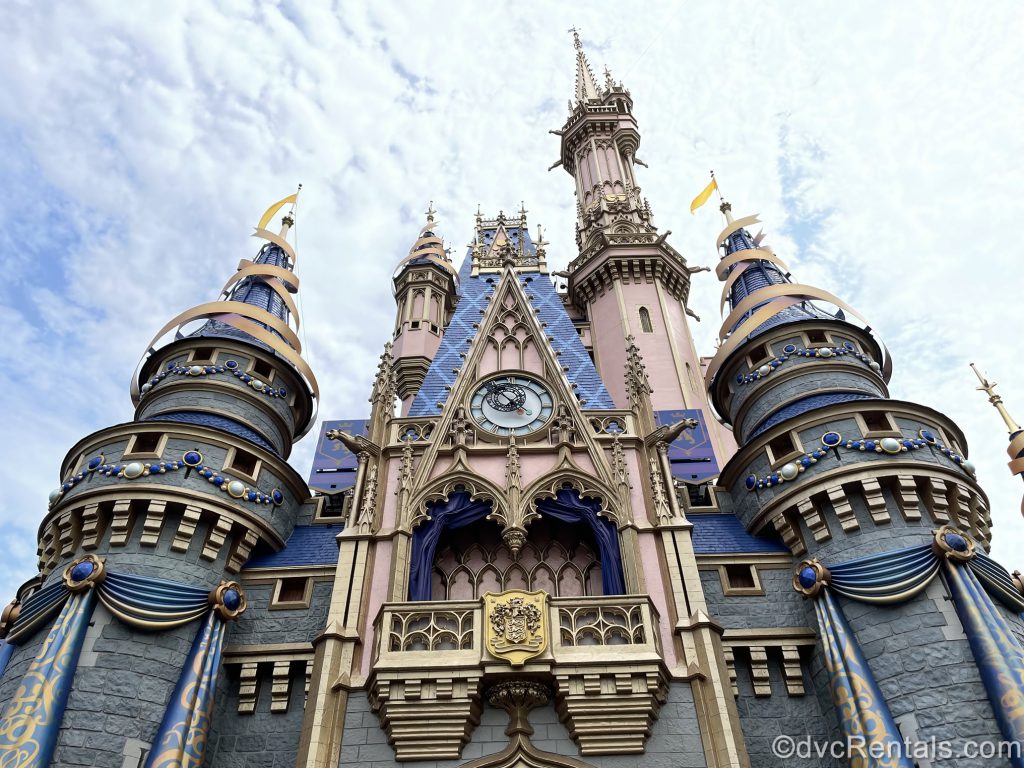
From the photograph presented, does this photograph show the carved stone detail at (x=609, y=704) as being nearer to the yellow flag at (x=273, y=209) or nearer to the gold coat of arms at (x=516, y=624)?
the gold coat of arms at (x=516, y=624)

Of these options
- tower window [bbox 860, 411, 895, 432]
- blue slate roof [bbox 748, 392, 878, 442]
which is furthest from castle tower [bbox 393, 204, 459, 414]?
tower window [bbox 860, 411, 895, 432]

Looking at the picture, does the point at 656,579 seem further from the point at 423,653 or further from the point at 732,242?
the point at 732,242

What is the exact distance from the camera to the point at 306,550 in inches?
779

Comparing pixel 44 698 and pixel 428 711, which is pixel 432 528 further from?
pixel 44 698

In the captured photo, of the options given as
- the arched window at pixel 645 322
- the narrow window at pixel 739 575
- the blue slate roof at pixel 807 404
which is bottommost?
the narrow window at pixel 739 575

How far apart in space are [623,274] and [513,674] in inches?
948

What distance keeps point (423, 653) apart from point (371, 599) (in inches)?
86.0

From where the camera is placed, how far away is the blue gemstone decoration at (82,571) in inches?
634

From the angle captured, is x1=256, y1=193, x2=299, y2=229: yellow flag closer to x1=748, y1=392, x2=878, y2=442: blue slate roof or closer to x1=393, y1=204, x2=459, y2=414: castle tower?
x1=393, y1=204, x2=459, y2=414: castle tower

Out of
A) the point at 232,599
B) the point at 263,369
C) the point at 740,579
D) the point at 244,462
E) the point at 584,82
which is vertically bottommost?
the point at 232,599

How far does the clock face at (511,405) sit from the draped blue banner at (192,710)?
803 centimetres

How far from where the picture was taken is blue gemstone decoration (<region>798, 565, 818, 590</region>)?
641 inches

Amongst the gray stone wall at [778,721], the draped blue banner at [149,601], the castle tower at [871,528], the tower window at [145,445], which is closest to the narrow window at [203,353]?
the tower window at [145,445]

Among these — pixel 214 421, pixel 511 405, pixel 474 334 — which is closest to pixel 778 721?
pixel 511 405
